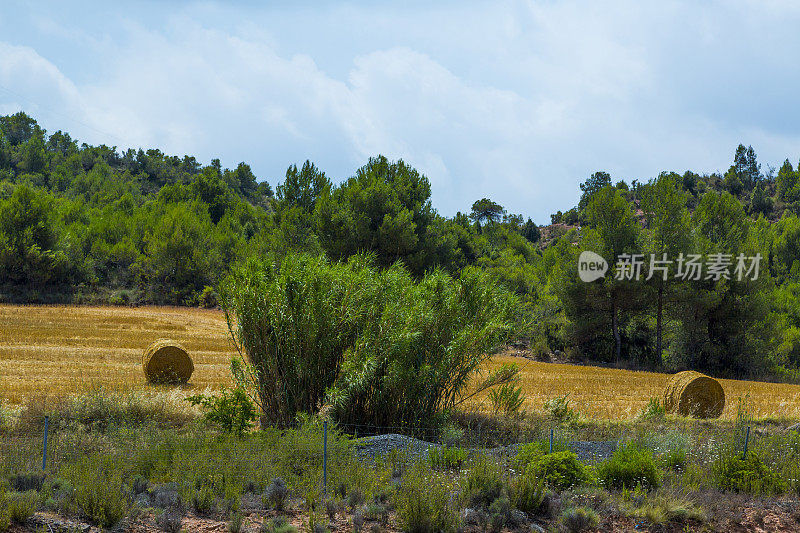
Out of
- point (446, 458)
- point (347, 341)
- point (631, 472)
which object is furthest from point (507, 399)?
point (631, 472)

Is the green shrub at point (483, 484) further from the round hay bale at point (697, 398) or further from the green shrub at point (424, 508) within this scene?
the round hay bale at point (697, 398)

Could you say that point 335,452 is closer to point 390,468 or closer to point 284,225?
point 390,468

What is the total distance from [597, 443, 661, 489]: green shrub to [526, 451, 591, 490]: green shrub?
34 cm

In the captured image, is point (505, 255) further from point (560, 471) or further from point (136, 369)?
point (560, 471)

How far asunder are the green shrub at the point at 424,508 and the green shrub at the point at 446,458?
152cm

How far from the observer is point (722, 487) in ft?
27.5

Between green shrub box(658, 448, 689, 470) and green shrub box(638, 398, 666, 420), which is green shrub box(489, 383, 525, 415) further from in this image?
green shrub box(658, 448, 689, 470)

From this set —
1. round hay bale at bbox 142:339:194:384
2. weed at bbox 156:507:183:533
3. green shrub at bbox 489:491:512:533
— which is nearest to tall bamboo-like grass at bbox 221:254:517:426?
green shrub at bbox 489:491:512:533

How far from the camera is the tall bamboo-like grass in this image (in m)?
10.3

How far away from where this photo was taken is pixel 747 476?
8.37 metres

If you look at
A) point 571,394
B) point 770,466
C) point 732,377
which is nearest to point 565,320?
point 732,377

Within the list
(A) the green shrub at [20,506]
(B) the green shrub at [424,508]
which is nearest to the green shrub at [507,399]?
(B) the green shrub at [424,508]

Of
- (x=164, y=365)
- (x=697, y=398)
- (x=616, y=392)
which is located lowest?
(x=616, y=392)

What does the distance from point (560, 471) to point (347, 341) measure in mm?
4349
